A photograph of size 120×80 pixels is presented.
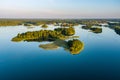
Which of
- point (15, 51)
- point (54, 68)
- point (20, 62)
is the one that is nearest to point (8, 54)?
point (15, 51)

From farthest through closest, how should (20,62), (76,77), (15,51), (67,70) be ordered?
(15,51) < (20,62) < (67,70) < (76,77)

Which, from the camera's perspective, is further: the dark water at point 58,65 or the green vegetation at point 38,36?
the green vegetation at point 38,36

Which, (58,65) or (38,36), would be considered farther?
(38,36)

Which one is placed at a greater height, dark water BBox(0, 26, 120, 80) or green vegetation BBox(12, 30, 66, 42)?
green vegetation BBox(12, 30, 66, 42)

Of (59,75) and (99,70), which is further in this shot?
(99,70)

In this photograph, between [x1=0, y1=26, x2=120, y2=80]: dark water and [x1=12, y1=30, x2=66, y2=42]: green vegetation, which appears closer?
[x1=0, y1=26, x2=120, y2=80]: dark water

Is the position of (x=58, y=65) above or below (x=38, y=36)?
below

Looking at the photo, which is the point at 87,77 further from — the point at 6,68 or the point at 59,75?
the point at 6,68

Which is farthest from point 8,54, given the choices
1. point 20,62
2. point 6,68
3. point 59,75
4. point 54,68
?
point 59,75

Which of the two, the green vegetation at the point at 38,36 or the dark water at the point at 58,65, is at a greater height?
the green vegetation at the point at 38,36

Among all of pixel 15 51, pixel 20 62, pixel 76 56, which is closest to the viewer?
pixel 20 62
